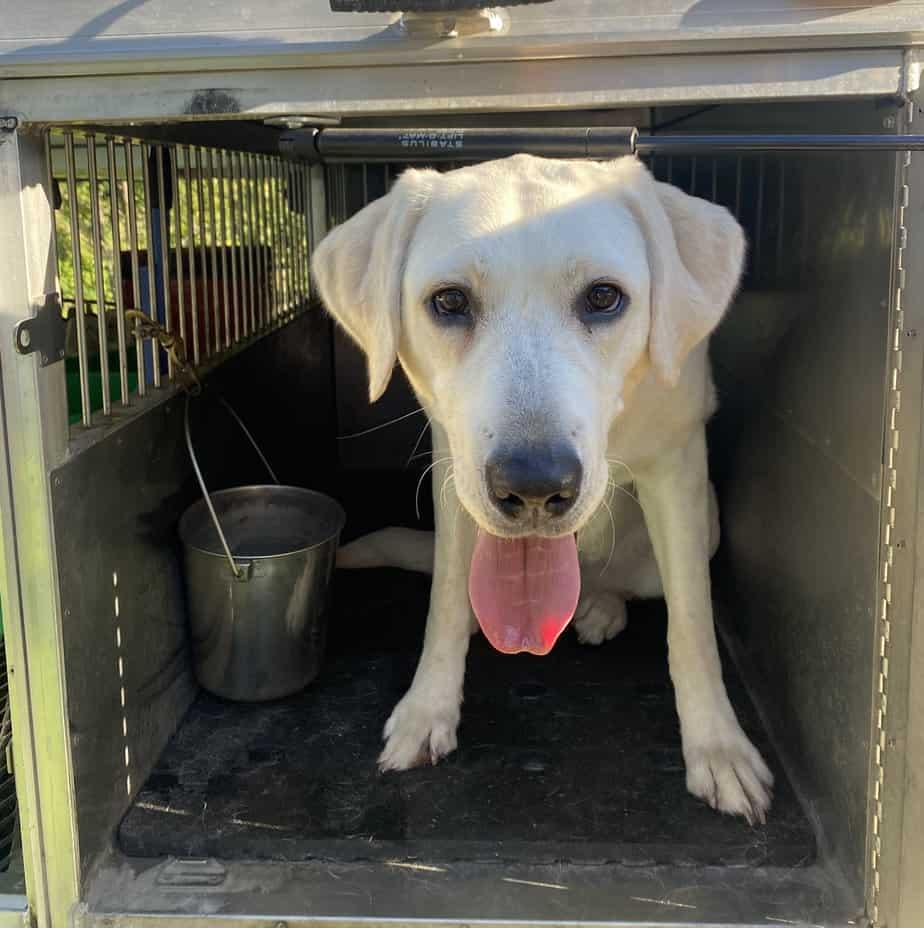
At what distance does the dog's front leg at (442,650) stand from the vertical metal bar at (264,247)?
5.13 feet

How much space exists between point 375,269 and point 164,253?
32.4 inches

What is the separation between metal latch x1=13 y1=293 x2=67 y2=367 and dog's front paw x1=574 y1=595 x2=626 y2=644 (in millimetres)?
1614

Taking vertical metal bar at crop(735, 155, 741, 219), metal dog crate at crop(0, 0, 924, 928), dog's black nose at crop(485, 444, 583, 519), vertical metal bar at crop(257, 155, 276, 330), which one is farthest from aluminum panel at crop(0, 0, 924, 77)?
vertical metal bar at crop(257, 155, 276, 330)

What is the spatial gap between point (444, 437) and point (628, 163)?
70cm

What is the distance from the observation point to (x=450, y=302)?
182 cm

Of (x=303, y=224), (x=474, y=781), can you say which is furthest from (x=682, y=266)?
(x=303, y=224)

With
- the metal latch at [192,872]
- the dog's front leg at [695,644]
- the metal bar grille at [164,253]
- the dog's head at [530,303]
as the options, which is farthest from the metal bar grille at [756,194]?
the metal latch at [192,872]

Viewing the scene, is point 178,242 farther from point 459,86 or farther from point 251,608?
point 459,86

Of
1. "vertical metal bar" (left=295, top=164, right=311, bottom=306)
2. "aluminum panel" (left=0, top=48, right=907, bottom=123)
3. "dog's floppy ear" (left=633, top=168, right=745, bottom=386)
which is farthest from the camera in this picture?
"vertical metal bar" (left=295, top=164, right=311, bottom=306)

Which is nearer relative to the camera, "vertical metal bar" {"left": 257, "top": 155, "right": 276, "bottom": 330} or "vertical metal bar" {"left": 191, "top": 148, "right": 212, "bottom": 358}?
"vertical metal bar" {"left": 191, "top": 148, "right": 212, "bottom": 358}

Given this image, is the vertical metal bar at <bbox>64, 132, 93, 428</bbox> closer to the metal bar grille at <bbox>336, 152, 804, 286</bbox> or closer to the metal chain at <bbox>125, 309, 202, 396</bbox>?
the metal chain at <bbox>125, 309, 202, 396</bbox>

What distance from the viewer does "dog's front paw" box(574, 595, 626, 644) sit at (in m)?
2.81

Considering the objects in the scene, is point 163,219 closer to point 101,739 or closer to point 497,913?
point 101,739

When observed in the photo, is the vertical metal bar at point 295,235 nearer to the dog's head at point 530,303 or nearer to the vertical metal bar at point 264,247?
the vertical metal bar at point 264,247
